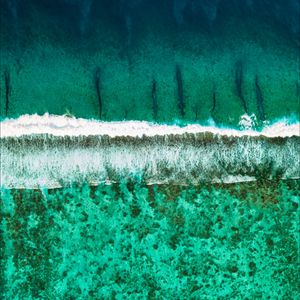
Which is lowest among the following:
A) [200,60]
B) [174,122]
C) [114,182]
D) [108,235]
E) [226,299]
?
[226,299]

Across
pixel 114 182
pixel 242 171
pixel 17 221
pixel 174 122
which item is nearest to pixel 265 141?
pixel 242 171

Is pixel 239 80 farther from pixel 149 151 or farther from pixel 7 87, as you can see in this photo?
pixel 7 87

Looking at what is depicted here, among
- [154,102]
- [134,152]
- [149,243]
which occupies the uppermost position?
[154,102]

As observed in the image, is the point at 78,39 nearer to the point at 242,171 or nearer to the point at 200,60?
the point at 200,60

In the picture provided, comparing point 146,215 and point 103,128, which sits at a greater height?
point 103,128

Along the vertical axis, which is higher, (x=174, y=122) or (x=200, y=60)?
(x=200, y=60)

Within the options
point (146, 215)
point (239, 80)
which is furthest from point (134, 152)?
point (239, 80)

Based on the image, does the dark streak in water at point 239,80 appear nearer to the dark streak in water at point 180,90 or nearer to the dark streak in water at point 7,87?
the dark streak in water at point 180,90
